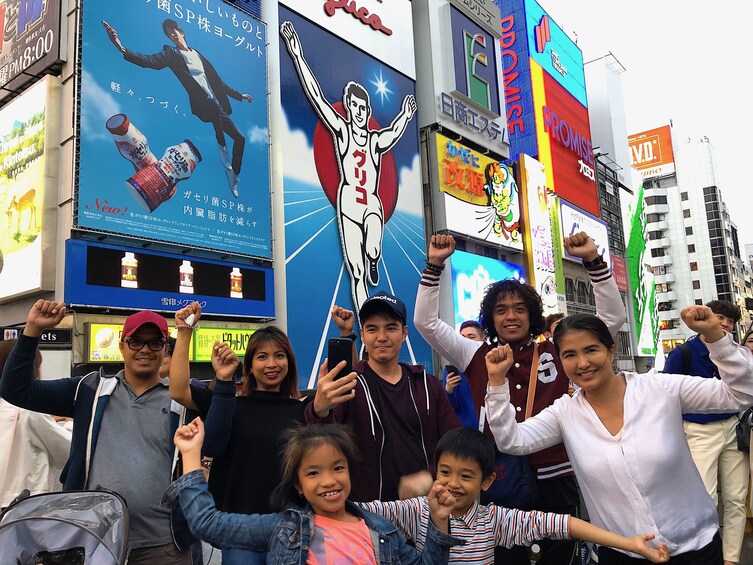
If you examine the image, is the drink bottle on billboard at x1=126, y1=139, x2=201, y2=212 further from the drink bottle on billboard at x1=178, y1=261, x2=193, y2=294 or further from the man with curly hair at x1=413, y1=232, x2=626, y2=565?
the man with curly hair at x1=413, y1=232, x2=626, y2=565

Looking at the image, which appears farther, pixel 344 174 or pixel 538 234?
pixel 538 234

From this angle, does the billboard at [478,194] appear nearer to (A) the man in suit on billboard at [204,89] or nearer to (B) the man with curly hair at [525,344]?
(A) the man in suit on billboard at [204,89]

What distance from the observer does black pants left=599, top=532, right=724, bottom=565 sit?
212 centimetres

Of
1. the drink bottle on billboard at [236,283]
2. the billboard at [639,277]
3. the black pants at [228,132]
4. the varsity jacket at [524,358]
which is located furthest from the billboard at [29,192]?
the billboard at [639,277]

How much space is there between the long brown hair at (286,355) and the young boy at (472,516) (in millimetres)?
785

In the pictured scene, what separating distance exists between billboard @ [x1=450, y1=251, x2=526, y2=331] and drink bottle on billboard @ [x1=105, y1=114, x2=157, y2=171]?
10807 millimetres

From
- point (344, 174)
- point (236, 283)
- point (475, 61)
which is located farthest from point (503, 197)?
point (236, 283)

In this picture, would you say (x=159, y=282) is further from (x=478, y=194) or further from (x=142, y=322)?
(x=478, y=194)

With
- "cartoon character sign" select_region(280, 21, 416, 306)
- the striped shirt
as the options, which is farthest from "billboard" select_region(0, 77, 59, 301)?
the striped shirt

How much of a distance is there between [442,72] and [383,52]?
3196 millimetres

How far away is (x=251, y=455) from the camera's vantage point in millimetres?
2646

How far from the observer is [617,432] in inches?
87.2

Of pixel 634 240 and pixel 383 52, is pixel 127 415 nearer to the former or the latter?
pixel 383 52

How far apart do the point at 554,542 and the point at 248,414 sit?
1.50 metres
